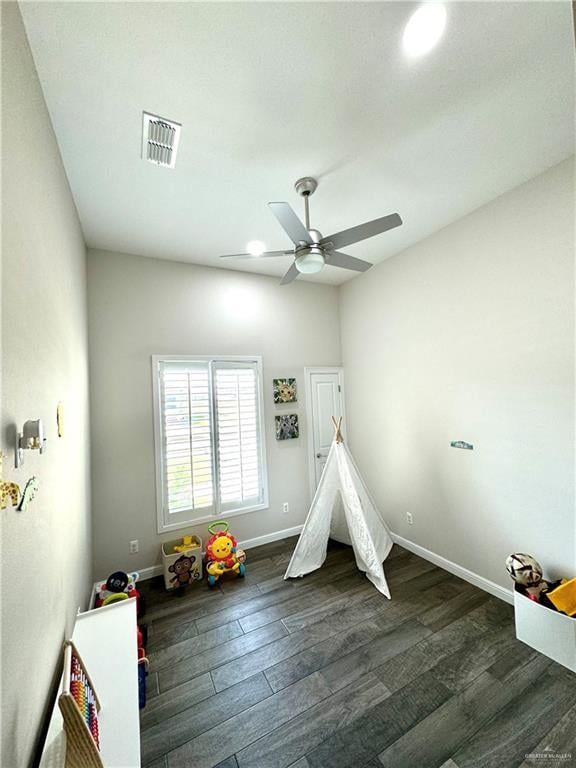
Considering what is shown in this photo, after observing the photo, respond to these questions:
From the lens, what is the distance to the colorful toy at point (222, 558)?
282 cm

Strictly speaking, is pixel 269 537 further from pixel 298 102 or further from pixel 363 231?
pixel 298 102

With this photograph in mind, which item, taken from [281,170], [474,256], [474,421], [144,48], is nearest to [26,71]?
[144,48]

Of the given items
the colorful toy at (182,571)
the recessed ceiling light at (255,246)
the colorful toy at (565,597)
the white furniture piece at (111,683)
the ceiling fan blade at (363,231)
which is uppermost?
the recessed ceiling light at (255,246)

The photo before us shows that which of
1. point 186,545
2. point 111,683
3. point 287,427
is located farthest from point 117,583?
point 287,427

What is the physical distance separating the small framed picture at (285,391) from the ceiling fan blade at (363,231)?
2025 mm

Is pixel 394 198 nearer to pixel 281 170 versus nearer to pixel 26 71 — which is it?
pixel 281 170

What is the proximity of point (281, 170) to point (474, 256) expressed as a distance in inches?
71.5

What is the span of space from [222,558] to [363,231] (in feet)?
10.0

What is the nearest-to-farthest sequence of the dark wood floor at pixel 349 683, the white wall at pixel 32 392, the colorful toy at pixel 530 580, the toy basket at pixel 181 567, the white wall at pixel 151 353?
the white wall at pixel 32 392 → the dark wood floor at pixel 349 683 → the colorful toy at pixel 530 580 → the toy basket at pixel 181 567 → the white wall at pixel 151 353

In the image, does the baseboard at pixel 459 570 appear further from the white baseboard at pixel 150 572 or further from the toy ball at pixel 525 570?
the white baseboard at pixel 150 572

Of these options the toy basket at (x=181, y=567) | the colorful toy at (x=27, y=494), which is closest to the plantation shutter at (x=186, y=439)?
the toy basket at (x=181, y=567)

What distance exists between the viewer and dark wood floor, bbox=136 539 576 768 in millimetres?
1485

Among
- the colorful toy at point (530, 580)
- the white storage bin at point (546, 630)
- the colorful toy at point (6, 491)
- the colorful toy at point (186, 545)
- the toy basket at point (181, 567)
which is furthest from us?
the colorful toy at point (186, 545)

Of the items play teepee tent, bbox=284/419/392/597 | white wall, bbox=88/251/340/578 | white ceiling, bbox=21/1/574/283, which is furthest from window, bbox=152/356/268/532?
white ceiling, bbox=21/1/574/283
